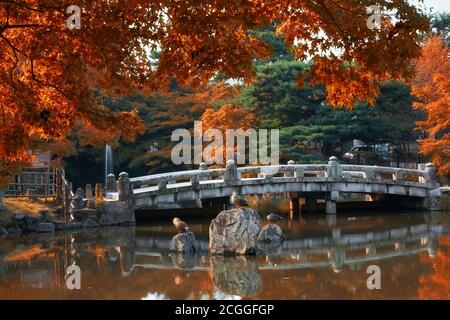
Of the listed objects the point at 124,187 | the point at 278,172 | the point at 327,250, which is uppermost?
the point at 278,172

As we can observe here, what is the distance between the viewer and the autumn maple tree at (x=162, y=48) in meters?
7.81

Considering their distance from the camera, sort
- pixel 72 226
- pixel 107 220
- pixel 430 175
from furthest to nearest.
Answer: pixel 430 175
pixel 107 220
pixel 72 226

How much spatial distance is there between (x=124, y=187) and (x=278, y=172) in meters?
5.71

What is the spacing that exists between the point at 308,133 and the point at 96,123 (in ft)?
59.7

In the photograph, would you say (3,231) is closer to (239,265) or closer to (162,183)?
(162,183)

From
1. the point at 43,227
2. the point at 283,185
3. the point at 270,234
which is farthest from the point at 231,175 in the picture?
the point at 43,227

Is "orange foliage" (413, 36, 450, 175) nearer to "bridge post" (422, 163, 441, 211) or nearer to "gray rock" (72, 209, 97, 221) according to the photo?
"bridge post" (422, 163, 441, 211)

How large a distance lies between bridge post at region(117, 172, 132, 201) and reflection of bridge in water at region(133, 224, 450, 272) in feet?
9.99

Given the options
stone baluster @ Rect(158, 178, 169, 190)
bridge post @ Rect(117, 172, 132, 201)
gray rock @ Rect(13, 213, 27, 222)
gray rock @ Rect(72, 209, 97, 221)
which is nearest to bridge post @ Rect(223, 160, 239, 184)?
stone baluster @ Rect(158, 178, 169, 190)

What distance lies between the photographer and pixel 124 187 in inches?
827

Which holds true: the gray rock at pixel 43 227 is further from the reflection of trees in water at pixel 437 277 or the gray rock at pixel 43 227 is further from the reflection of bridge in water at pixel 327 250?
the reflection of trees in water at pixel 437 277

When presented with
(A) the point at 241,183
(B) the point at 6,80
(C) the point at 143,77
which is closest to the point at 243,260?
(C) the point at 143,77

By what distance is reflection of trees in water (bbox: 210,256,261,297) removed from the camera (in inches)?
441

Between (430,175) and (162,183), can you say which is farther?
(430,175)
